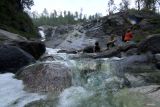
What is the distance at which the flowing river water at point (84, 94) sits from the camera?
43.8 ft

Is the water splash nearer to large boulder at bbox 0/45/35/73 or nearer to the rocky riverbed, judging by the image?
the rocky riverbed

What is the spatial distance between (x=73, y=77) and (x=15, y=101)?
3675 millimetres

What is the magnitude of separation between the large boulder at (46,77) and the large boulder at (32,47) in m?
7.63

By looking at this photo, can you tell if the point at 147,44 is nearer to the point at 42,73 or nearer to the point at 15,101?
the point at 42,73

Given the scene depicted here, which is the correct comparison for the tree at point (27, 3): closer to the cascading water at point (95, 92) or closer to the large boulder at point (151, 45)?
the large boulder at point (151, 45)

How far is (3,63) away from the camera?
20.4m

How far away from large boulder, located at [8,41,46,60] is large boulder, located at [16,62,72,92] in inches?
300

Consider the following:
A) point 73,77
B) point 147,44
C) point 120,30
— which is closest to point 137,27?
point 120,30

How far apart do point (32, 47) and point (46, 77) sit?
388 inches

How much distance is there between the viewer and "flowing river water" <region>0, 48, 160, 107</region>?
13.3 meters

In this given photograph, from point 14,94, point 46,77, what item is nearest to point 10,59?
point 46,77

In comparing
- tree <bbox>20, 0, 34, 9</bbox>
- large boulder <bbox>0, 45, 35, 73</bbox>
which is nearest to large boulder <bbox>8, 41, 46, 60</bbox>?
large boulder <bbox>0, 45, 35, 73</bbox>

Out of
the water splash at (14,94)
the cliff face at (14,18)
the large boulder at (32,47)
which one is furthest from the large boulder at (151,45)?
the cliff face at (14,18)

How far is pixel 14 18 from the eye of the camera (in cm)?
5253
